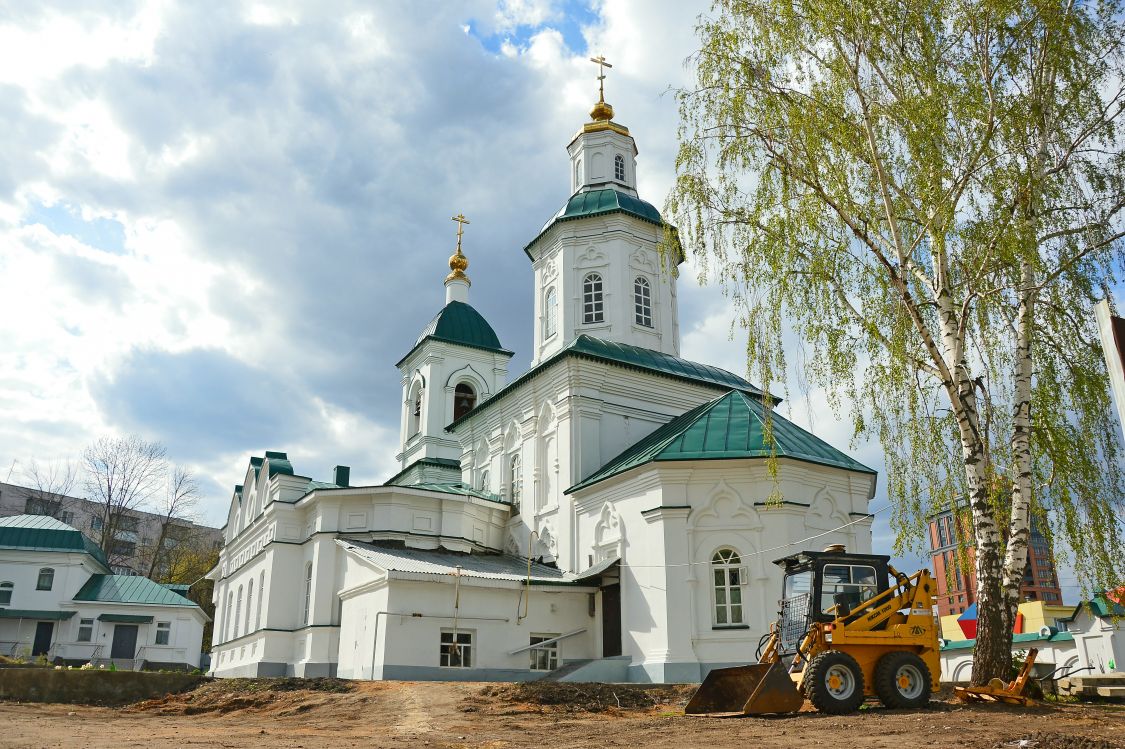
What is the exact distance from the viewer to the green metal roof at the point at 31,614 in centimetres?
3716

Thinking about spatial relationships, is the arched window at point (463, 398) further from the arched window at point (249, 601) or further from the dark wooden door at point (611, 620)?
the dark wooden door at point (611, 620)

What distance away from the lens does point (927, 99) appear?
12000 mm

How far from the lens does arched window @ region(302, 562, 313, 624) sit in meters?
23.6

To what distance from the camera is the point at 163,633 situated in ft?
128

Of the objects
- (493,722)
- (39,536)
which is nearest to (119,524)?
(39,536)

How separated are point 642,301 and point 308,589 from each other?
42.6ft

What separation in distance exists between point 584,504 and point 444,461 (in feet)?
40.7

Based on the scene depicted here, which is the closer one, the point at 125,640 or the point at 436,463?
the point at 436,463

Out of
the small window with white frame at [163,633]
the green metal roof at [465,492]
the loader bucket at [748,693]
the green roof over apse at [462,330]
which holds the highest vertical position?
the green roof over apse at [462,330]

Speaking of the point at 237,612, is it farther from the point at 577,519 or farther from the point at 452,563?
the point at 577,519

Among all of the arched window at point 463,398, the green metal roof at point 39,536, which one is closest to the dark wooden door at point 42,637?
the green metal roof at point 39,536

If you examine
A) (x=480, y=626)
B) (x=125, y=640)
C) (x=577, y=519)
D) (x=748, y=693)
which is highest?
(x=577, y=519)

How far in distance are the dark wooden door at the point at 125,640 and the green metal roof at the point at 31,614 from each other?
212cm

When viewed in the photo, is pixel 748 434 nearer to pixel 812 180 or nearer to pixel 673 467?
pixel 673 467
